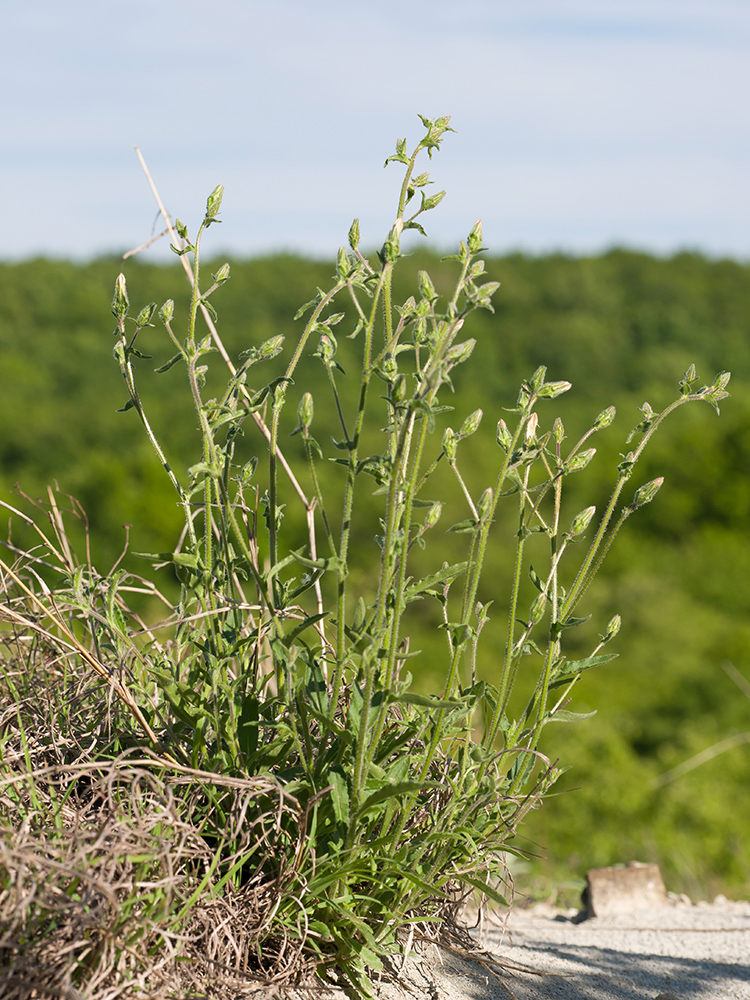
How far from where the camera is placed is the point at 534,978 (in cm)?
170

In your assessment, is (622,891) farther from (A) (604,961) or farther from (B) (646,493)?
(B) (646,493)

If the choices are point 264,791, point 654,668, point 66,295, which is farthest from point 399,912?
point 66,295

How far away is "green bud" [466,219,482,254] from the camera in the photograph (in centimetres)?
135

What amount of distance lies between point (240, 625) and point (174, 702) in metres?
0.17

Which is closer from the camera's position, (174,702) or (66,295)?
(174,702)

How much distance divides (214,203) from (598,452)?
886 inches

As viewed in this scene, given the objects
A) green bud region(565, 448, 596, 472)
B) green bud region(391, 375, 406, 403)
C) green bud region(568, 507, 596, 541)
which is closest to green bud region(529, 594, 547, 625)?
green bud region(568, 507, 596, 541)

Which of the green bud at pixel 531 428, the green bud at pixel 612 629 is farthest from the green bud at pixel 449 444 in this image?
the green bud at pixel 612 629

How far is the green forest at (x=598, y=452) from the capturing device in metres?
9.49

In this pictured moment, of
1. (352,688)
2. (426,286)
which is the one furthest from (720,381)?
(352,688)

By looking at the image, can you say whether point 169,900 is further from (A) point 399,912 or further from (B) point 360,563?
(B) point 360,563

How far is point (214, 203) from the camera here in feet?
4.64

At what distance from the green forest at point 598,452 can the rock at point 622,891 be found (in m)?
0.51

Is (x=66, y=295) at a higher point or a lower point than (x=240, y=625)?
lower
